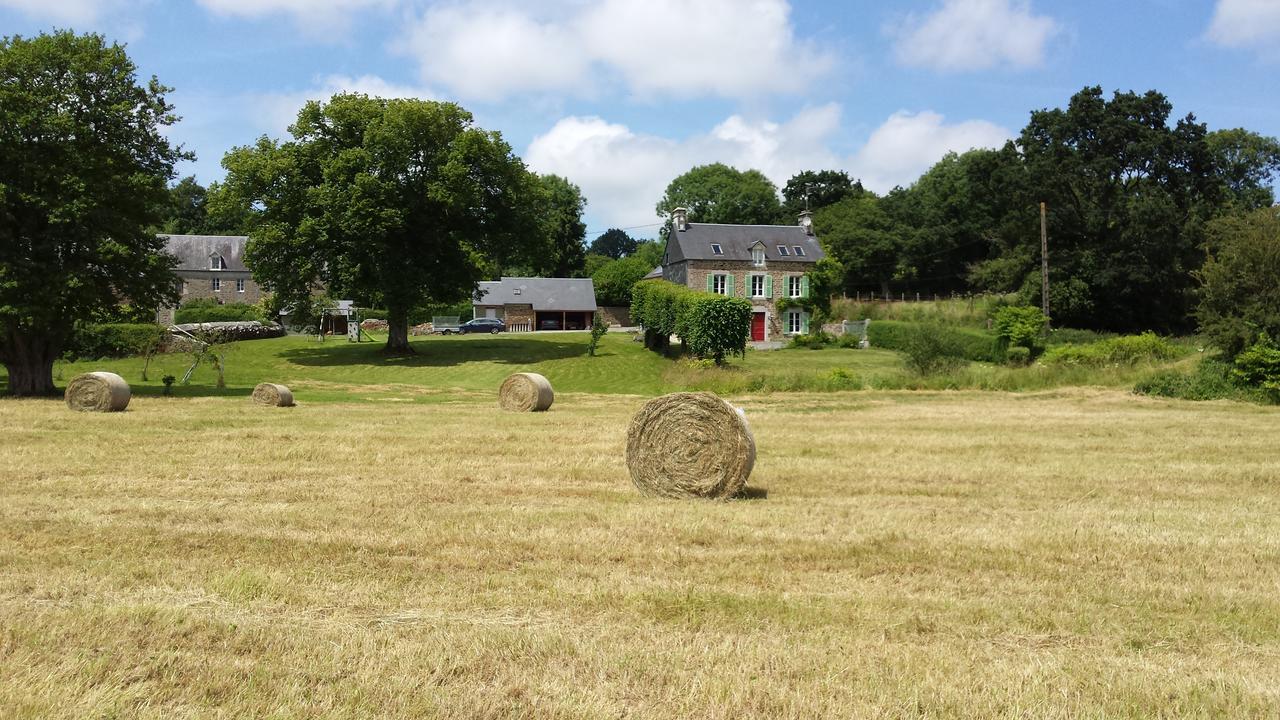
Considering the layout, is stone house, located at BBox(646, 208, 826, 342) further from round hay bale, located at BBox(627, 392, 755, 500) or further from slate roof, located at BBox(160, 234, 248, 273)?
round hay bale, located at BBox(627, 392, 755, 500)

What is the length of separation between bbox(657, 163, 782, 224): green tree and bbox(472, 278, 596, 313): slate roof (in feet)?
84.1

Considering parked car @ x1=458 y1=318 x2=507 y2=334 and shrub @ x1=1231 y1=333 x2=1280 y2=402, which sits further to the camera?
parked car @ x1=458 y1=318 x2=507 y2=334

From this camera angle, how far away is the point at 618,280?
97.9 m

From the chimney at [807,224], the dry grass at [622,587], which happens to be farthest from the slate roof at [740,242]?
the dry grass at [622,587]

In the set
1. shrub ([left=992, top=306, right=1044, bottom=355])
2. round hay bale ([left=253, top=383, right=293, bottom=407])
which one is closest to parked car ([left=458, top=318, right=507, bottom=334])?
shrub ([left=992, top=306, right=1044, bottom=355])

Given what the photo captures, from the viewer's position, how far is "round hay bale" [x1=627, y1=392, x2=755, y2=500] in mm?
12672

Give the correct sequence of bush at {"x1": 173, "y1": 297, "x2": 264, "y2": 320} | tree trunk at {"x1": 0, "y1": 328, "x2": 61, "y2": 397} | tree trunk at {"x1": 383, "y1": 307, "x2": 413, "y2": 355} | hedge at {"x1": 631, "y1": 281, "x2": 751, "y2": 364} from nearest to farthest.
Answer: tree trunk at {"x1": 0, "y1": 328, "x2": 61, "y2": 397}
hedge at {"x1": 631, "y1": 281, "x2": 751, "y2": 364}
tree trunk at {"x1": 383, "y1": 307, "x2": 413, "y2": 355}
bush at {"x1": 173, "y1": 297, "x2": 264, "y2": 320}

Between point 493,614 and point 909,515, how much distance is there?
5.81m

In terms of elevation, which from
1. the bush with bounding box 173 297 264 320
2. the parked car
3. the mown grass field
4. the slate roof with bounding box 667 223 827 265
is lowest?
the mown grass field

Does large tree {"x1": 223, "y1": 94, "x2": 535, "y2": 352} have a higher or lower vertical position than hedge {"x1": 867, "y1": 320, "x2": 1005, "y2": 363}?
higher

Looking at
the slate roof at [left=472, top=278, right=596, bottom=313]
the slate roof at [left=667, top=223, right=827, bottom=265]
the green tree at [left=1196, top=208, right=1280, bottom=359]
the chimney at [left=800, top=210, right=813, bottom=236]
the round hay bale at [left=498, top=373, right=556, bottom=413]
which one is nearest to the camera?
the round hay bale at [left=498, top=373, right=556, bottom=413]

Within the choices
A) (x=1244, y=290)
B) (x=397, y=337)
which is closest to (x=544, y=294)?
(x=397, y=337)

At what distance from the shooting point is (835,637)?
6.56m

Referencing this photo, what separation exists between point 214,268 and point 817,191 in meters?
60.1
